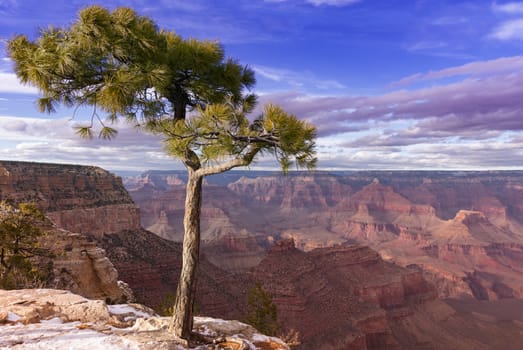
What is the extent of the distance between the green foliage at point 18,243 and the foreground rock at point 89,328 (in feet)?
17.5

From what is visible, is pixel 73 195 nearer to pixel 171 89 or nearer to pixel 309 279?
pixel 309 279

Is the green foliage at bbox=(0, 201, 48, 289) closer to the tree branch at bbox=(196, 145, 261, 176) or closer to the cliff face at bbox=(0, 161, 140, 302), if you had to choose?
the cliff face at bbox=(0, 161, 140, 302)

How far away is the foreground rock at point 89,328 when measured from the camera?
7180 millimetres

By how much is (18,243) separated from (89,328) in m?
11.7

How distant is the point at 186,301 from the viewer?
7.99 meters

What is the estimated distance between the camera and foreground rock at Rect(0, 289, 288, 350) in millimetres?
7180

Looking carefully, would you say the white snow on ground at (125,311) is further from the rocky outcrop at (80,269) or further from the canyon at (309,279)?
the canyon at (309,279)

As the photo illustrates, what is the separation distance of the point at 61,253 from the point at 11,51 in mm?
14325

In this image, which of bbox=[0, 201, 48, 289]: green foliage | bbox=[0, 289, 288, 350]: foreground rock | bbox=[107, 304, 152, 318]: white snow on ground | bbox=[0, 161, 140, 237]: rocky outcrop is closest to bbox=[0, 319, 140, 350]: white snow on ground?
bbox=[0, 289, 288, 350]: foreground rock

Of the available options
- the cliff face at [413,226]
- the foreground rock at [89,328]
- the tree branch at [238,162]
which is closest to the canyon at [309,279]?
the cliff face at [413,226]

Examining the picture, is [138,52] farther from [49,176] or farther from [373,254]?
[373,254]

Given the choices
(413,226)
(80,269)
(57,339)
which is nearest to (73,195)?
(80,269)

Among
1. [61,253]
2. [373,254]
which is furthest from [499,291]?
[61,253]

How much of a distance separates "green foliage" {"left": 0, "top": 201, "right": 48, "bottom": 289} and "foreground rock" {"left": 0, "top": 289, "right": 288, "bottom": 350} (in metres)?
5.34
